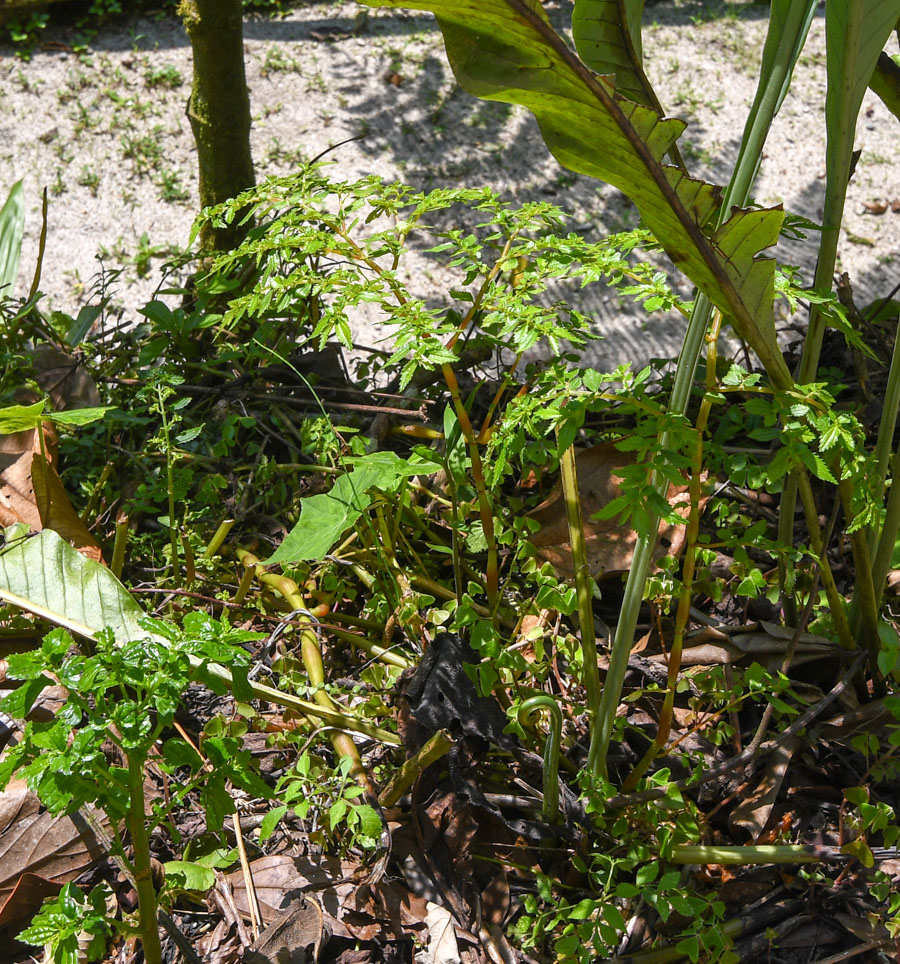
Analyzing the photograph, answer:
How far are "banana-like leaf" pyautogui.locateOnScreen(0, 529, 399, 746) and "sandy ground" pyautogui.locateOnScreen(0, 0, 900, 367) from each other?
178 cm

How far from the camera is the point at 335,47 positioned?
4871 millimetres

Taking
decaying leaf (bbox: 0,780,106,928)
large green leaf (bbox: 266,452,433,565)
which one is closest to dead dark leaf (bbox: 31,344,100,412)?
large green leaf (bbox: 266,452,433,565)

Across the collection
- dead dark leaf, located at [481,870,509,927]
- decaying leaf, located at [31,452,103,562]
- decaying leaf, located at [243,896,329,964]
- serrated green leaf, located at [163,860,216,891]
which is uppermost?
decaying leaf, located at [31,452,103,562]

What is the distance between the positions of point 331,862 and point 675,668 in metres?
0.66

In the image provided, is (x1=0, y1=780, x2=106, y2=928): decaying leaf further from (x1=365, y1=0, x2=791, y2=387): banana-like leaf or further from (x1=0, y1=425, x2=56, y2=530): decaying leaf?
(x1=365, y1=0, x2=791, y2=387): banana-like leaf

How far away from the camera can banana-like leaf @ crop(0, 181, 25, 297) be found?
114 inches

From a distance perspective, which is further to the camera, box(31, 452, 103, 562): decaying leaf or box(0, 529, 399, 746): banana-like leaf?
box(31, 452, 103, 562): decaying leaf

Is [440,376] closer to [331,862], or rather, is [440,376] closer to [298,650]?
[298,650]

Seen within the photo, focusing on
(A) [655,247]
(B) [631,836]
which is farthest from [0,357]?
Answer: (B) [631,836]

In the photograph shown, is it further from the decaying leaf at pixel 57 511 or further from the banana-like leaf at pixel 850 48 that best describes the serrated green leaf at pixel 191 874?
the banana-like leaf at pixel 850 48

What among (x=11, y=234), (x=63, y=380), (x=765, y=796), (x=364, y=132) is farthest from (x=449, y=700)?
(x=364, y=132)

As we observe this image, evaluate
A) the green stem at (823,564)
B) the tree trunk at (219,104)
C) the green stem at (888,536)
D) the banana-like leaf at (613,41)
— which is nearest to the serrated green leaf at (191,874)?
the green stem at (823,564)

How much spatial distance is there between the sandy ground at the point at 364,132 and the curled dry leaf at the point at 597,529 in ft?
4.31

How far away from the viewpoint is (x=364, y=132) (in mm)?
4055
